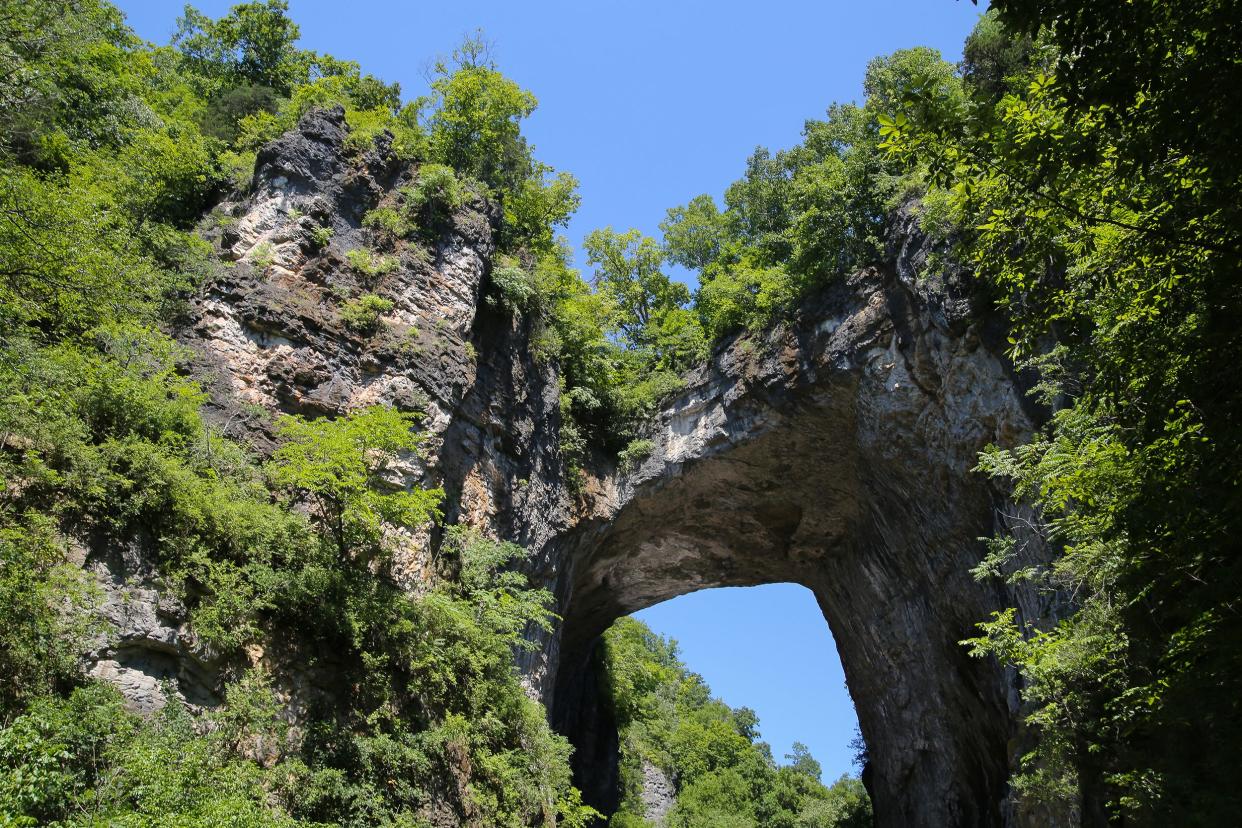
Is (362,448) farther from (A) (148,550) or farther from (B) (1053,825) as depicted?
(B) (1053,825)

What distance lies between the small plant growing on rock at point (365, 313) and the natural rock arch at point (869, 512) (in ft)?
21.2

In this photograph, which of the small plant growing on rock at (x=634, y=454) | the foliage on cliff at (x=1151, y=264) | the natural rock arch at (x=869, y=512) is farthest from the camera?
the small plant growing on rock at (x=634, y=454)

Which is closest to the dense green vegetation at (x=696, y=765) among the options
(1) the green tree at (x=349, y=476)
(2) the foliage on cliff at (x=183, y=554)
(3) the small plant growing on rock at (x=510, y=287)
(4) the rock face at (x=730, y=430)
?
(4) the rock face at (x=730, y=430)

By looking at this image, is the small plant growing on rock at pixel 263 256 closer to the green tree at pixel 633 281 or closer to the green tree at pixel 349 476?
the green tree at pixel 349 476

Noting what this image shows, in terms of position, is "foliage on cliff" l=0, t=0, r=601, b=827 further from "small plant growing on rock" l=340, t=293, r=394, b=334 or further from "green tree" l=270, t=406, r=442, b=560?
"small plant growing on rock" l=340, t=293, r=394, b=334

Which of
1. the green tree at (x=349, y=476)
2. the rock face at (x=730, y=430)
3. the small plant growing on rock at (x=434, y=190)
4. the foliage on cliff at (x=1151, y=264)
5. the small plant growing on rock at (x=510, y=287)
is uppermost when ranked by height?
the small plant growing on rock at (x=434, y=190)

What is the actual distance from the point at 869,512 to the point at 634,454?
16.1 feet

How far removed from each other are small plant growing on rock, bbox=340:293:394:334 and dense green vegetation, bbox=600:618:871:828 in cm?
1493

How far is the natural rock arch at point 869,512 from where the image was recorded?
46.5ft

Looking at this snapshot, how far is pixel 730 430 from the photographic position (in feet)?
57.4

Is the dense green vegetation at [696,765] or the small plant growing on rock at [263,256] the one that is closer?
the small plant growing on rock at [263,256]

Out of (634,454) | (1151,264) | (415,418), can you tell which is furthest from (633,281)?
(1151,264)

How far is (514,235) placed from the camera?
59.6 feet

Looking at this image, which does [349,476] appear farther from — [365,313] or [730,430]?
[730,430]
